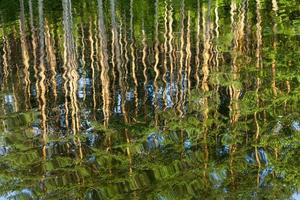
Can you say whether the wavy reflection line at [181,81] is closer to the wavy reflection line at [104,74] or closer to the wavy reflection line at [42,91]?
the wavy reflection line at [104,74]

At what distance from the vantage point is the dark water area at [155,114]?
972 cm

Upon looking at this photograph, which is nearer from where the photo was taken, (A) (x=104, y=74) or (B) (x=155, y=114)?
(B) (x=155, y=114)

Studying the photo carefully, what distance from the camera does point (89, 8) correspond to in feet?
117

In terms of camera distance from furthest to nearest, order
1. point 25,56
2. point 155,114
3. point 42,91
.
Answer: point 25,56 → point 42,91 → point 155,114

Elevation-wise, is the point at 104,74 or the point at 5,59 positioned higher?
the point at 5,59

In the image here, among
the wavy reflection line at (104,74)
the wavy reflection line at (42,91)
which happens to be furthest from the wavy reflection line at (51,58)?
the wavy reflection line at (104,74)

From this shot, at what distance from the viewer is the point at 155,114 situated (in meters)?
13.3

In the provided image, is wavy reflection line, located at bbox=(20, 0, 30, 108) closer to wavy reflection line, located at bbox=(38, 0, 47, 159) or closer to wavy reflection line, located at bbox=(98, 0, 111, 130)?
wavy reflection line, located at bbox=(38, 0, 47, 159)

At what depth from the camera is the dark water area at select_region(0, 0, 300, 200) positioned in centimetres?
972

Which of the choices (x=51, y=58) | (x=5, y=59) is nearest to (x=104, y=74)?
(x=51, y=58)

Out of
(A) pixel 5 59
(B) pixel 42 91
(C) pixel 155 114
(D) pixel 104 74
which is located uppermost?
(A) pixel 5 59

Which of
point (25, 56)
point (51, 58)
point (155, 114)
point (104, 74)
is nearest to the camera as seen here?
point (155, 114)

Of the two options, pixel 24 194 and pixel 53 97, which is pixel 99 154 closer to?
pixel 24 194

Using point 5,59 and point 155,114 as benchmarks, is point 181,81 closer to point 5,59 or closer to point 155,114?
point 155,114
